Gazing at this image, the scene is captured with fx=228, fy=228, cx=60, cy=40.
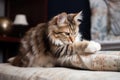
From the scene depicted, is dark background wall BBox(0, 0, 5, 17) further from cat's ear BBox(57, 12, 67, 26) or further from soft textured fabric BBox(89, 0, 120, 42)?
cat's ear BBox(57, 12, 67, 26)

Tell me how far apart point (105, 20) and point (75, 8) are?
A: 0.53 meters

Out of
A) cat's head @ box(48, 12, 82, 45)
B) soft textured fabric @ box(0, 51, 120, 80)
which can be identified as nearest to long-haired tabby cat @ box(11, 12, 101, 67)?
cat's head @ box(48, 12, 82, 45)

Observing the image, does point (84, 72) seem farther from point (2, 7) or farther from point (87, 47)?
point (2, 7)

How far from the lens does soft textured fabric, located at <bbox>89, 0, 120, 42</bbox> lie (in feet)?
6.97

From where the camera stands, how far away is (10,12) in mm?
3254

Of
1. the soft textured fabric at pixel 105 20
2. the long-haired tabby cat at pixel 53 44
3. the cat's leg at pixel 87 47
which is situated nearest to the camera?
the cat's leg at pixel 87 47

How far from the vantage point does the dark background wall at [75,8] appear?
2471 mm

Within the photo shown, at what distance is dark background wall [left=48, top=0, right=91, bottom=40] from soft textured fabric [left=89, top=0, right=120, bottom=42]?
5.4 inches

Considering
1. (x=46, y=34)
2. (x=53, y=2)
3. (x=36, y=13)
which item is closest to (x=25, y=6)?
(x=36, y=13)

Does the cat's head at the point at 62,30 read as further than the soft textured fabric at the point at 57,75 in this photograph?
Yes

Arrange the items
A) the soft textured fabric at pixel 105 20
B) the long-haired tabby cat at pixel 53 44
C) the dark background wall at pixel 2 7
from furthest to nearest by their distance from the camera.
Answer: the dark background wall at pixel 2 7, the soft textured fabric at pixel 105 20, the long-haired tabby cat at pixel 53 44

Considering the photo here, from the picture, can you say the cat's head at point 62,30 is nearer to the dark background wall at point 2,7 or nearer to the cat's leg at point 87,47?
the cat's leg at point 87,47

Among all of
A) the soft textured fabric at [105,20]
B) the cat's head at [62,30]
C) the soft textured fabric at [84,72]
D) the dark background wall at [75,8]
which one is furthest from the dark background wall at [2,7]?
the soft textured fabric at [84,72]

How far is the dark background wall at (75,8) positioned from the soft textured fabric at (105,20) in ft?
0.45
